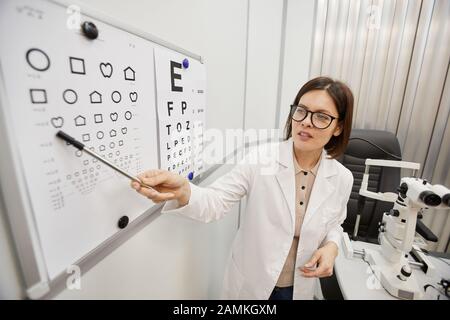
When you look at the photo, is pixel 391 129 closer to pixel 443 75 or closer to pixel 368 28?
pixel 443 75

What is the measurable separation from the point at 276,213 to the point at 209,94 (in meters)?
0.57

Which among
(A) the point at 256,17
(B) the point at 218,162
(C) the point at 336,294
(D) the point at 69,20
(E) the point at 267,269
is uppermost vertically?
(A) the point at 256,17

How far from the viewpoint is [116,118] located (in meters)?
0.47

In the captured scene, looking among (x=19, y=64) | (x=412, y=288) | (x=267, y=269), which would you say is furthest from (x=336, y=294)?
(x=19, y=64)

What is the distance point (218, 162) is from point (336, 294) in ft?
3.24

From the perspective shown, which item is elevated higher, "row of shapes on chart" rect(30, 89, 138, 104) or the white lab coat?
"row of shapes on chart" rect(30, 89, 138, 104)

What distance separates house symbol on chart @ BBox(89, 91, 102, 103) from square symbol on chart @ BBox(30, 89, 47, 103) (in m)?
0.08

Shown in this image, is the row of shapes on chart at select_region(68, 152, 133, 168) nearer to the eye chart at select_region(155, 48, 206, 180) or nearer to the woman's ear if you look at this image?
the eye chart at select_region(155, 48, 206, 180)

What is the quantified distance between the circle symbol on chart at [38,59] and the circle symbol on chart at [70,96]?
4 centimetres

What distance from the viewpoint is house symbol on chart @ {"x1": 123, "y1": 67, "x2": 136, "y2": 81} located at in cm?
47

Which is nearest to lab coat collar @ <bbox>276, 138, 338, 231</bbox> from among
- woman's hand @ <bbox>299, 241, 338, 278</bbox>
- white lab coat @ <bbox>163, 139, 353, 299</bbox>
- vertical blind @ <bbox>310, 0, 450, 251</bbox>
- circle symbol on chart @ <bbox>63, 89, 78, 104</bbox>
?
white lab coat @ <bbox>163, 139, 353, 299</bbox>

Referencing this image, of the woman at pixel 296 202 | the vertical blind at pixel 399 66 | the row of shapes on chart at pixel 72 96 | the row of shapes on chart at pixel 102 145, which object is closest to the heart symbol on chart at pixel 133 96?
the row of shapes on chart at pixel 72 96

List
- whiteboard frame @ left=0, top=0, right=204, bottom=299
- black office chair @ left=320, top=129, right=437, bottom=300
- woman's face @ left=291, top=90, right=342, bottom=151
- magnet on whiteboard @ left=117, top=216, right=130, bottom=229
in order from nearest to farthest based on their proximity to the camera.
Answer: whiteboard frame @ left=0, top=0, right=204, bottom=299 < magnet on whiteboard @ left=117, top=216, right=130, bottom=229 < woman's face @ left=291, top=90, right=342, bottom=151 < black office chair @ left=320, top=129, right=437, bottom=300

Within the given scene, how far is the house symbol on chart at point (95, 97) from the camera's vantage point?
1.33ft
